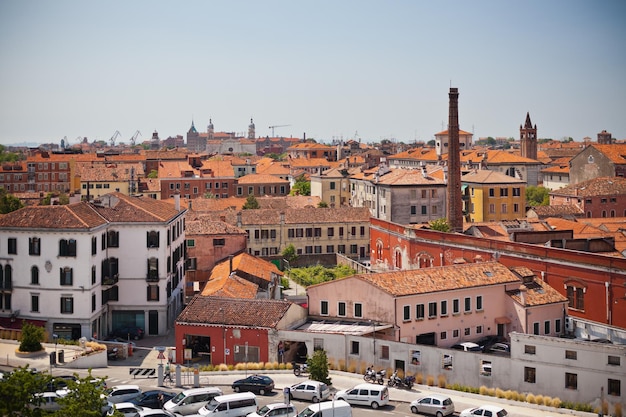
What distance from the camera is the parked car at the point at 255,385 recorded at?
3781 centimetres

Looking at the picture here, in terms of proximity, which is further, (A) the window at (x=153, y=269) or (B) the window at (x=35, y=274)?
(A) the window at (x=153, y=269)

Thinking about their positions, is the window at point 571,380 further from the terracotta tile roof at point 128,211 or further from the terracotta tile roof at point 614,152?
the terracotta tile roof at point 614,152

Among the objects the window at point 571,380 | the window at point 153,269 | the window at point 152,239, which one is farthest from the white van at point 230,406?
the window at point 152,239

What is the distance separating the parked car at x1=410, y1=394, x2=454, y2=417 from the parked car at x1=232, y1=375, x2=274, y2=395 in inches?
271

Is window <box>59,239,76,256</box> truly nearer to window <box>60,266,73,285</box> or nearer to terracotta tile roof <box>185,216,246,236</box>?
window <box>60,266,73,285</box>

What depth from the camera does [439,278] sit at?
161 ft

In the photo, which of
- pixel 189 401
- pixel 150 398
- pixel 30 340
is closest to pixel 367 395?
pixel 189 401

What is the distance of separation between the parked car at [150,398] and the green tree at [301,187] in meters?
87.6

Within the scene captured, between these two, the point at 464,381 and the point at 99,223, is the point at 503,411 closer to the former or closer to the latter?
the point at 464,381

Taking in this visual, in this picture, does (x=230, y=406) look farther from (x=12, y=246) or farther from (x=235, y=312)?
(x=12, y=246)

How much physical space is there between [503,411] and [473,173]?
57.4 m

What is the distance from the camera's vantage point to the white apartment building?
49.1 m

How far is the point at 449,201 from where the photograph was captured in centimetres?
7450

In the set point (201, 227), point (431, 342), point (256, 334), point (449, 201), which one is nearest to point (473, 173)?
point (449, 201)
